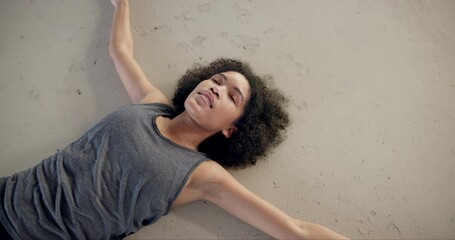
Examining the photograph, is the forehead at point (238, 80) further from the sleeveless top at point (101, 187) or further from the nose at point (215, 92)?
the sleeveless top at point (101, 187)

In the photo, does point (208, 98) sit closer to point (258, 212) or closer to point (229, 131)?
point (229, 131)

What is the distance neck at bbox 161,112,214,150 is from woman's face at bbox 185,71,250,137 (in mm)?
40

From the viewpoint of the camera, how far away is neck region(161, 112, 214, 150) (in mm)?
1214

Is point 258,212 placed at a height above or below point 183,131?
below

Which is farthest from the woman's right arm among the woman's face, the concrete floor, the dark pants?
the dark pants

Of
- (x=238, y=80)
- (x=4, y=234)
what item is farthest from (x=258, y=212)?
(x=4, y=234)

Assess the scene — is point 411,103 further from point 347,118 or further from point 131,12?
point 131,12

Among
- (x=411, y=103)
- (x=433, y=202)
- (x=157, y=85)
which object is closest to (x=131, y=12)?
(x=157, y=85)

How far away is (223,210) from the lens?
4.03 feet

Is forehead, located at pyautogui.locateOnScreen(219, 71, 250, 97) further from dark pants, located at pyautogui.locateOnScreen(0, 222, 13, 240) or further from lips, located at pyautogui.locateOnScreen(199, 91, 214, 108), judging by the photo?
dark pants, located at pyautogui.locateOnScreen(0, 222, 13, 240)

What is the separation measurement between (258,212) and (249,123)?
14.2 inches

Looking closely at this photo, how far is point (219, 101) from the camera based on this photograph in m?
1.16

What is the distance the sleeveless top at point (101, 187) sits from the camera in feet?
3.31

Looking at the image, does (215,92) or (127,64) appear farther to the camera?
(127,64)
